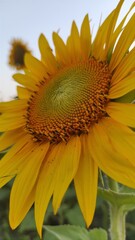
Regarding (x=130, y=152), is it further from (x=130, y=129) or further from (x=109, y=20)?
(x=109, y=20)

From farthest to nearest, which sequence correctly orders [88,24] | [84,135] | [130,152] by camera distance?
1. [88,24]
2. [84,135]
3. [130,152]

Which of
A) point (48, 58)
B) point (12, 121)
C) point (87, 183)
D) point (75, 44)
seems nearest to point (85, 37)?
point (75, 44)

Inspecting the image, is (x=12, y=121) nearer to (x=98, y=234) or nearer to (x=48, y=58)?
(x=48, y=58)

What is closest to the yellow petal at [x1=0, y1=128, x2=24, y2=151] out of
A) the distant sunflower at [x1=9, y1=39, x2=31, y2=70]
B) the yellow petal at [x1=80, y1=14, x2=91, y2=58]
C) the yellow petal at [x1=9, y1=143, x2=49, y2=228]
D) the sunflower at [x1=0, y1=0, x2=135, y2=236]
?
the sunflower at [x1=0, y1=0, x2=135, y2=236]

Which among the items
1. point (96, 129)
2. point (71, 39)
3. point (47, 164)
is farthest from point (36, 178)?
point (71, 39)

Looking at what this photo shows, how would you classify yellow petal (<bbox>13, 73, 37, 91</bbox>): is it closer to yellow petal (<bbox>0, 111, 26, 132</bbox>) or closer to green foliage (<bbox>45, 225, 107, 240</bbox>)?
yellow petal (<bbox>0, 111, 26, 132</bbox>)

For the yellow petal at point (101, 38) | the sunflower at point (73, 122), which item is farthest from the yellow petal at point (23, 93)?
the yellow petal at point (101, 38)
